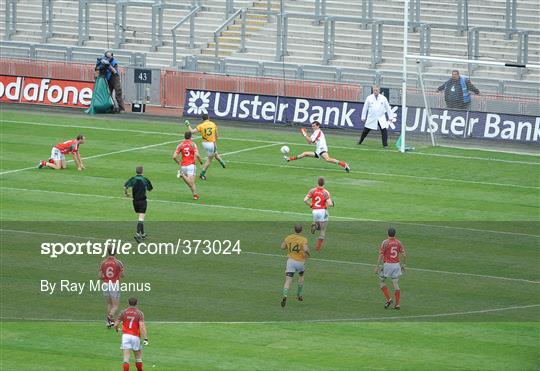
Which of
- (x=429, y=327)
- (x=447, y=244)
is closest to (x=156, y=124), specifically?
(x=447, y=244)

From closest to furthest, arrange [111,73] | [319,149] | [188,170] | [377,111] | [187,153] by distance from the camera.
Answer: [187,153]
[188,170]
[319,149]
[377,111]
[111,73]

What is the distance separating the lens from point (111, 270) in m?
28.4

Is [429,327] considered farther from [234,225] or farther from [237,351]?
[234,225]

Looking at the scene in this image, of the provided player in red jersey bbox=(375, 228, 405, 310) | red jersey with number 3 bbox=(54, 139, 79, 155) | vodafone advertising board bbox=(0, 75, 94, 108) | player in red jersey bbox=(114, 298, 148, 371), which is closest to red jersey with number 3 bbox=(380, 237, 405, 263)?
player in red jersey bbox=(375, 228, 405, 310)

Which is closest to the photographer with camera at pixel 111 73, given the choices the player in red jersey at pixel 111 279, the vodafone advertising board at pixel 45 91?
the vodafone advertising board at pixel 45 91

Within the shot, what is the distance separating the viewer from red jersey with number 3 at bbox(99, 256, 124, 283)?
1117 inches

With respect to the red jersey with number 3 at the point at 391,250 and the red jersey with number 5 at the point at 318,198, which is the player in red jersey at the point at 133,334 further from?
the red jersey with number 5 at the point at 318,198

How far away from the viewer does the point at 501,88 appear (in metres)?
53.4

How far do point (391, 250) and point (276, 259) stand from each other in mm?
5046

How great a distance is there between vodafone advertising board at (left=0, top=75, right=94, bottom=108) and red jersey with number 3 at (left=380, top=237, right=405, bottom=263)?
28.8 m

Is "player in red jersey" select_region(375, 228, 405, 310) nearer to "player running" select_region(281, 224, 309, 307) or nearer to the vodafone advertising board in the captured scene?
"player running" select_region(281, 224, 309, 307)

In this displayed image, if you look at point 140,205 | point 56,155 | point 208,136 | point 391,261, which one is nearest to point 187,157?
point 208,136

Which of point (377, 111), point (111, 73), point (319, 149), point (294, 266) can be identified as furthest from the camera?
point (111, 73)

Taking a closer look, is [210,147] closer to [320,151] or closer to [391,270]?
[320,151]
